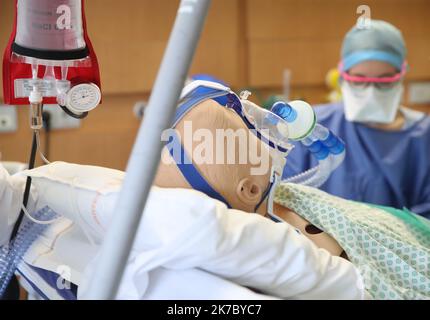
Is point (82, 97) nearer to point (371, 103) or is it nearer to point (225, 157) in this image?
point (225, 157)

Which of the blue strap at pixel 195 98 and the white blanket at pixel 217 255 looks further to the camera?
the blue strap at pixel 195 98

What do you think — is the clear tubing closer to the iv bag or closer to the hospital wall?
the iv bag

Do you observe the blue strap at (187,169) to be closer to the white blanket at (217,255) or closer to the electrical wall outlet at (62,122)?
the white blanket at (217,255)

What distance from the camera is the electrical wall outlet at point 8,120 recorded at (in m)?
1.75

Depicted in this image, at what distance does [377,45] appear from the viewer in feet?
5.94

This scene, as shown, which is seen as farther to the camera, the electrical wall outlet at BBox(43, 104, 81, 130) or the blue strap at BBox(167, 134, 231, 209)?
the electrical wall outlet at BBox(43, 104, 81, 130)

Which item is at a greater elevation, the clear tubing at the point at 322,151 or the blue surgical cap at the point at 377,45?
the blue surgical cap at the point at 377,45

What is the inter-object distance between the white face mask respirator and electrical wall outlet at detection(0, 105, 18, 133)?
44.3 inches

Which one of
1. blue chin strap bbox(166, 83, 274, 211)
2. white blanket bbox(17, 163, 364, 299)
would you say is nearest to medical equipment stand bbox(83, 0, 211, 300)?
white blanket bbox(17, 163, 364, 299)

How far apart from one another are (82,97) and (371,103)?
4.15 feet

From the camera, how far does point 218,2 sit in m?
2.34

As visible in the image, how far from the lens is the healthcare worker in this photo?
5.97ft

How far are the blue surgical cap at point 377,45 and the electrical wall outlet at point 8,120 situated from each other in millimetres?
1139

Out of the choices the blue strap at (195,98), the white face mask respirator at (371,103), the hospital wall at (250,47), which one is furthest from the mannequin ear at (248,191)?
the white face mask respirator at (371,103)
